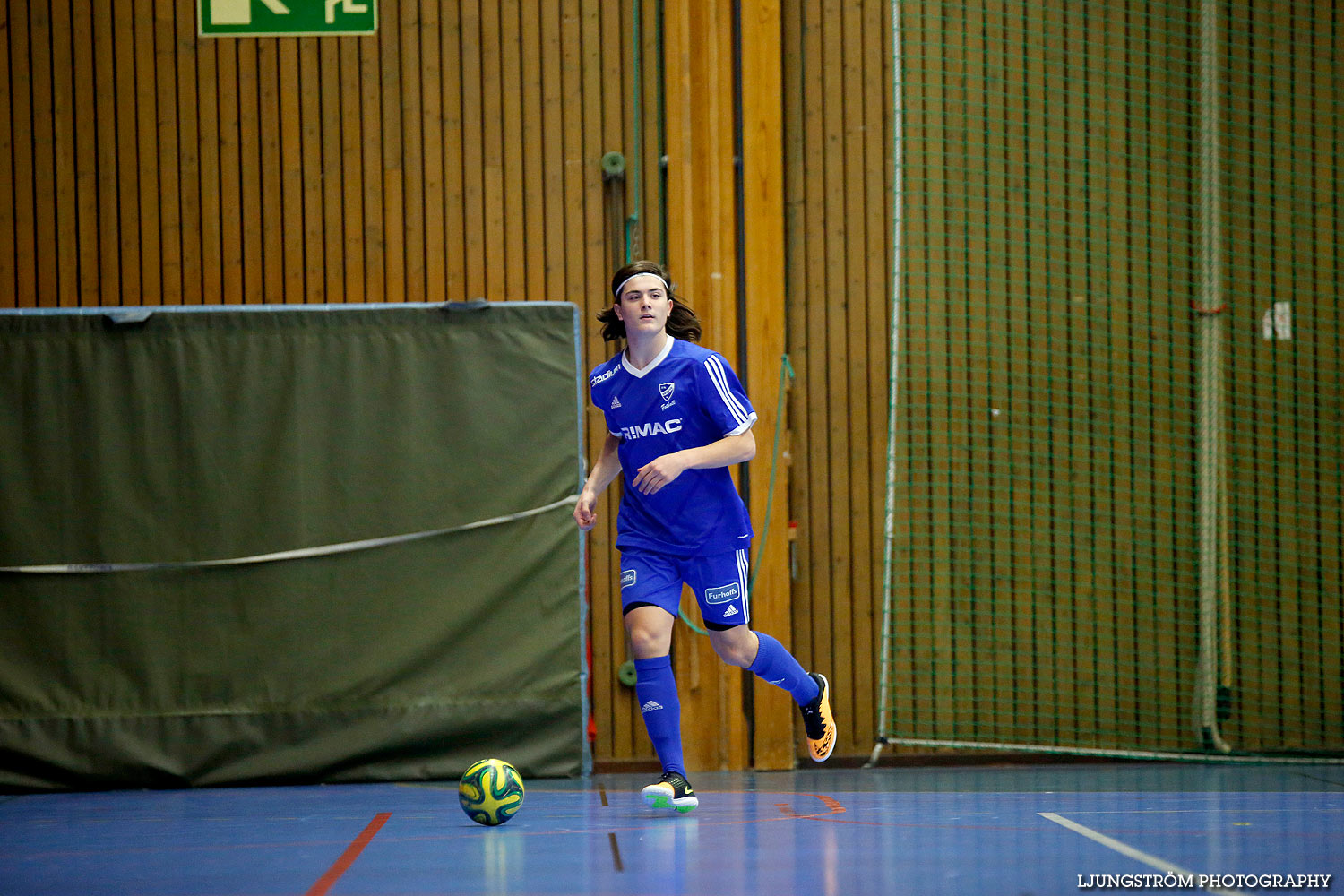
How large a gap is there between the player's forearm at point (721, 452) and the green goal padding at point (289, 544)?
1815mm

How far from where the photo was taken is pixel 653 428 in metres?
4.56

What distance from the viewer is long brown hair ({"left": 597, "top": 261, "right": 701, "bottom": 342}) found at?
4.57 meters

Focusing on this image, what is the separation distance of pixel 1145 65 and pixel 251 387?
4.93m

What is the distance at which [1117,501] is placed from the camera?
22.1 ft

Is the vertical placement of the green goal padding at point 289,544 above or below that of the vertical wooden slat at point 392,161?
below

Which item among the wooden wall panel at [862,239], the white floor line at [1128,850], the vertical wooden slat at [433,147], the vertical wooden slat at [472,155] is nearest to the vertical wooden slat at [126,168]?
the wooden wall panel at [862,239]

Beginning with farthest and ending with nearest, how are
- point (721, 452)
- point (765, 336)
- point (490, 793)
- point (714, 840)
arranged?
point (765, 336) → point (721, 452) → point (490, 793) → point (714, 840)

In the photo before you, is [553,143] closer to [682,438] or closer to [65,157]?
[65,157]

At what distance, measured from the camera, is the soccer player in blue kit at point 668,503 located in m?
4.43

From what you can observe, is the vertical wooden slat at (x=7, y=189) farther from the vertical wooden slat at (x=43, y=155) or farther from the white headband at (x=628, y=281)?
the white headband at (x=628, y=281)

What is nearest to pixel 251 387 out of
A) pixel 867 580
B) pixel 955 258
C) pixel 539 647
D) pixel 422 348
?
pixel 422 348

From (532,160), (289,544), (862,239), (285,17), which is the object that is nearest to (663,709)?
(289,544)

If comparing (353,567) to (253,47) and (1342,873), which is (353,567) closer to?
(253,47)

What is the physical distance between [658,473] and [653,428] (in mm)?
438
